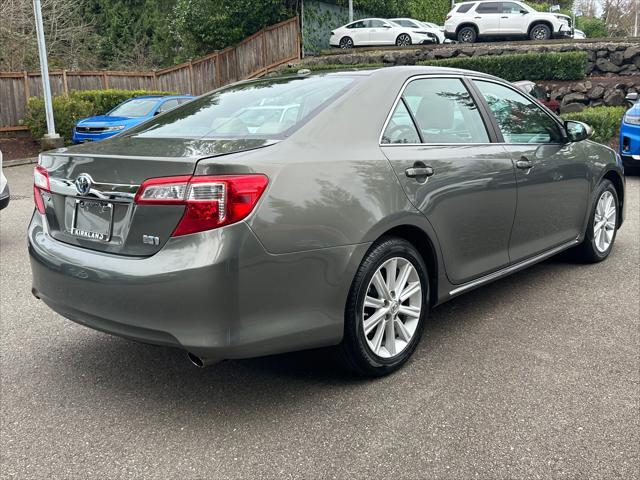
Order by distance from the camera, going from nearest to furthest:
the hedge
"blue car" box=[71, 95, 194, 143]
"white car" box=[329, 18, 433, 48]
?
"blue car" box=[71, 95, 194, 143]
the hedge
"white car" box=[329, 18, 433, 48]

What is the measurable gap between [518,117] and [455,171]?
1.13 metres

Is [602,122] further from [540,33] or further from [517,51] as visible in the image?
[540,33]

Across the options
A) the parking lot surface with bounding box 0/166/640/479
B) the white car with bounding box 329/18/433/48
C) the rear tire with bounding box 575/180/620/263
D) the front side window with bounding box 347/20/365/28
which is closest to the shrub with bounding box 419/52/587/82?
the white car with bounding box 329/18/433/48

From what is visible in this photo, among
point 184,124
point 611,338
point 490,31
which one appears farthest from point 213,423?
point 490,31

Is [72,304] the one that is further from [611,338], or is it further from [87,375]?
[611,338]

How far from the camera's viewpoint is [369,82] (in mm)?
3410

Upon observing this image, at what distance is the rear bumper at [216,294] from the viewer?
2.56m

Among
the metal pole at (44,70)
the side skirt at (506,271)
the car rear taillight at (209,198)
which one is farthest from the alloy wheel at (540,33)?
the car rear taillight at (209,198)

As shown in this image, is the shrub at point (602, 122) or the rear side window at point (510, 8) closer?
the shrub at point (602, 122)

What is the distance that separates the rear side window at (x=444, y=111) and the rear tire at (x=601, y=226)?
175 cm

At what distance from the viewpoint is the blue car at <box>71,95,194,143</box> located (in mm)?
14016

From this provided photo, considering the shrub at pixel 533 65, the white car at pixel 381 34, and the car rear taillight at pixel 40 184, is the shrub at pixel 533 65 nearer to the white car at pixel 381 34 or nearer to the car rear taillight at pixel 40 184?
the white car at pixel 381 34

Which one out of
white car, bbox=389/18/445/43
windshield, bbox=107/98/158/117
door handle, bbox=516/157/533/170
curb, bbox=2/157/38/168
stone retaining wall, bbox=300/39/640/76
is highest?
white car, bbox=389/18/445/43

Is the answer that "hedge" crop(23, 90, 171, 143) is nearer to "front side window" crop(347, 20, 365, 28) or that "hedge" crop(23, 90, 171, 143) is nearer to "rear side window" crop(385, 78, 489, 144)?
"front side window" crop(347, 20, 365, 28)
